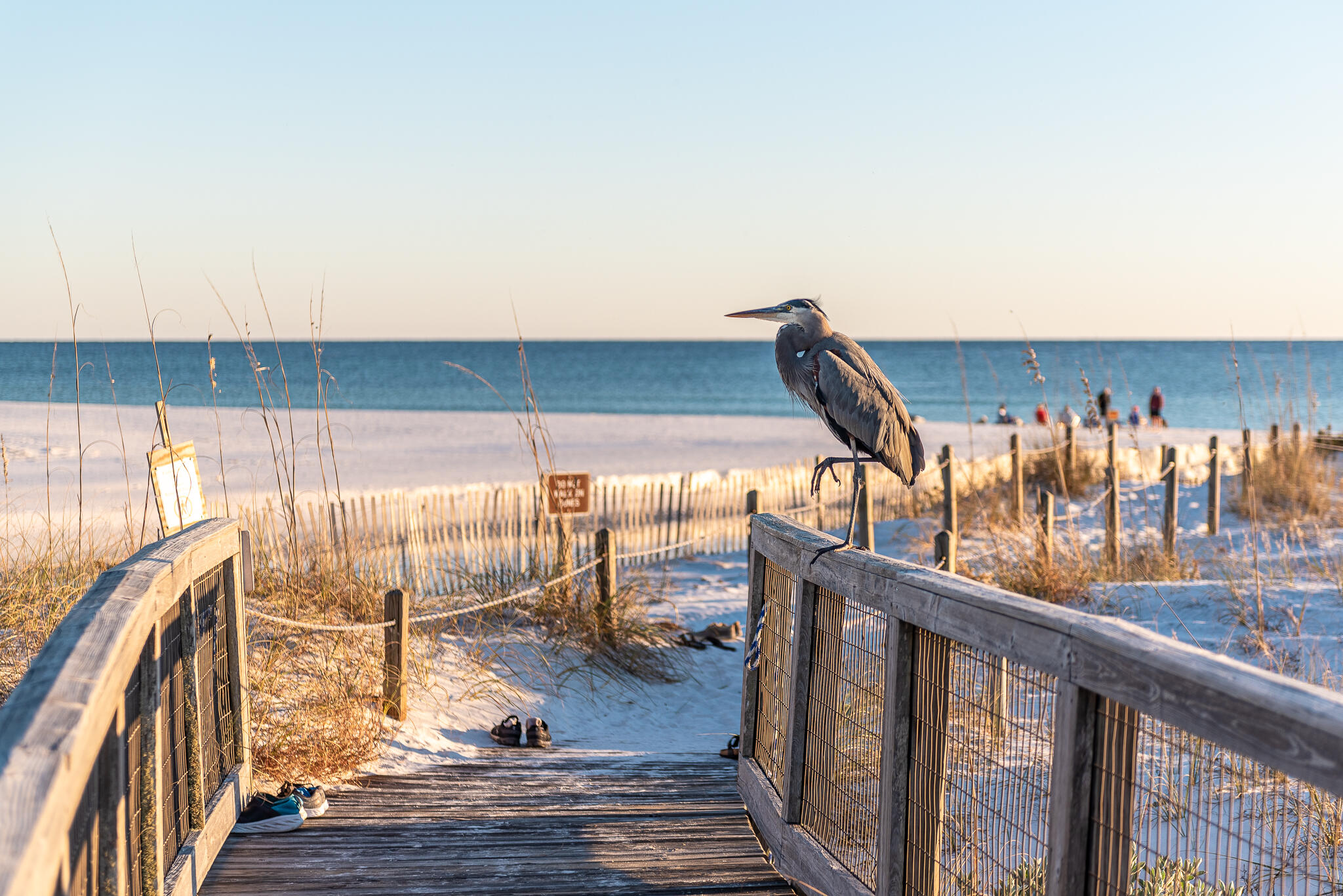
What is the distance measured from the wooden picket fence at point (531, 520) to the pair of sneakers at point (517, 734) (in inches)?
67.7

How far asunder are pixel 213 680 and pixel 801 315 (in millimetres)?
2527

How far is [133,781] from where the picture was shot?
2533mm

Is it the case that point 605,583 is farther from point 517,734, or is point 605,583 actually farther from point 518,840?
point 518,840

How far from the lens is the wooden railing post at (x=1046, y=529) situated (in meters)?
7.49

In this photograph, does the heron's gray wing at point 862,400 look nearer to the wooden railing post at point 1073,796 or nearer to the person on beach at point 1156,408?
the wooden railing post at point 1073,796

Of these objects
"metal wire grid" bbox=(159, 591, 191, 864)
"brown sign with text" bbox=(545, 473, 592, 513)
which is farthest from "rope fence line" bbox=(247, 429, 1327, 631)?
"metal wire grid" bbox=(159, 591, 191, 864)

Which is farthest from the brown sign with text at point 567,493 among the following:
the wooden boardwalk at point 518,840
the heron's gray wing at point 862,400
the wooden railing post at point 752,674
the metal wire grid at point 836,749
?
the metal wire grid at point 836,749

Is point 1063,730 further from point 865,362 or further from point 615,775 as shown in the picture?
point 615,775

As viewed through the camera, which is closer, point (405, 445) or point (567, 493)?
point (567, 493)

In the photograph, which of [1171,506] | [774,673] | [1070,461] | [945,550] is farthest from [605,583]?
[1070,461]

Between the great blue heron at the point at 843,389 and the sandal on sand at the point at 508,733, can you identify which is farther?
the sandal on sand at the point at 508,733

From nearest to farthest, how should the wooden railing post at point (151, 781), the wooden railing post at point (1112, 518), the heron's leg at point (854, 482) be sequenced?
1. the wooden railing post at point (151, 781)
2. the heron's leg at point (854, 482)
3. the wooden railing post at point (1112, 518)

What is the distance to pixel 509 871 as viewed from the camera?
3.39m

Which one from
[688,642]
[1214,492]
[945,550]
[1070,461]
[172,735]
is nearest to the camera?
[172,735]
